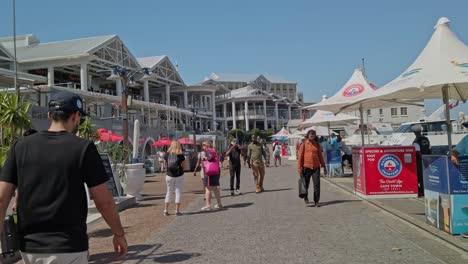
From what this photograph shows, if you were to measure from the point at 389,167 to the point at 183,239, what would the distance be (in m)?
5.88

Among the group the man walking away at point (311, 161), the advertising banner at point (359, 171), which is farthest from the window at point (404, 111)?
the man walking away at point (311, 161)

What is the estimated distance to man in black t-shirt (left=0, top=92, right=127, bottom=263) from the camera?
9.11 ft

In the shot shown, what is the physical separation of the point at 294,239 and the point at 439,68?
3.74m

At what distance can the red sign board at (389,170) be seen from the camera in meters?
11.3

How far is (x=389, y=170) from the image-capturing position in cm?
1143

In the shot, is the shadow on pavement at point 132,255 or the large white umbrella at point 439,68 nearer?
the shadow on pavement at point 132,255

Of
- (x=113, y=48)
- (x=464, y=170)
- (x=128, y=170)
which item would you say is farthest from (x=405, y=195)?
(x=113, y=48)

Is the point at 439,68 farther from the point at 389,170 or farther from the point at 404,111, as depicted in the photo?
the point at 404,111

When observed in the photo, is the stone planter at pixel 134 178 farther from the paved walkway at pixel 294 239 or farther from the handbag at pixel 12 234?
the handbag at pixel 12 234

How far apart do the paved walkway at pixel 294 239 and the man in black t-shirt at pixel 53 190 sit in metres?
3.43

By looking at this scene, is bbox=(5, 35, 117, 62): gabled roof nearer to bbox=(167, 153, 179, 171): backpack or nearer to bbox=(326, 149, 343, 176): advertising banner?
bbox=(326, 149, 343, 176): advertising banner

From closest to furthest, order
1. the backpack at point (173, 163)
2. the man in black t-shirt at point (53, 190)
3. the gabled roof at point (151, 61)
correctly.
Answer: the man in black t-shirt at point (53, 190) < the backpack at point (173, 163) < the gabled roof at point (151, 61)

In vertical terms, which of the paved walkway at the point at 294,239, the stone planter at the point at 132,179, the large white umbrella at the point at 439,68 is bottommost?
the paved walkway at the point at 294,239

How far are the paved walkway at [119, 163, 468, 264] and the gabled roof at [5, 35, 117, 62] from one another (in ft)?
123
